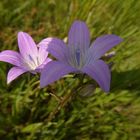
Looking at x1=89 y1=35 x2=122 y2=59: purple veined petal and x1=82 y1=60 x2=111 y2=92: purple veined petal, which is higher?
x1=89 y1=35 x2=122 y2=59: purple veined petal

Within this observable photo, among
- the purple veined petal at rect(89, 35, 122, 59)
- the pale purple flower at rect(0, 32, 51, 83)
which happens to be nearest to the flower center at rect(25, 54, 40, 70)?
the pale purple flower at rect(0, 32, 51, 83)

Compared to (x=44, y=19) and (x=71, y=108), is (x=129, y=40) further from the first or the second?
(x=44, y=19)

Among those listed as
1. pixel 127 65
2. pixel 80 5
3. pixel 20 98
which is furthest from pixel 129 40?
pixel 20 98

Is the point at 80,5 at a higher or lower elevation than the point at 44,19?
lower

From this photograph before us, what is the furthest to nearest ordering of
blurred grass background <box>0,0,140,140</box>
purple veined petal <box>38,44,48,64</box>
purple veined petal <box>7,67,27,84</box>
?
blurred grass background <box>0,0,140,140</box>
purple veined petal <box>38,44,48,64</box>
purple veined petal <box>7,67,27,84</box>

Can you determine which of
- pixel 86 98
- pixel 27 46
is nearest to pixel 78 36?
pixel 27 46

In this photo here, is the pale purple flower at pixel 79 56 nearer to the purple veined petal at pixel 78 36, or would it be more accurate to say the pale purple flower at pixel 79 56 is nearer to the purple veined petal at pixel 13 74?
the purple veined petal at pixel 78 36

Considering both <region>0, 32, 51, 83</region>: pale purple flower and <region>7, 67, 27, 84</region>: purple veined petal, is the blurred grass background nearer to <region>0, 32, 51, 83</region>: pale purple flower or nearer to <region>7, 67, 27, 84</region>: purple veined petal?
<region>0, 32, 51, 83</region>: pale purple flower
